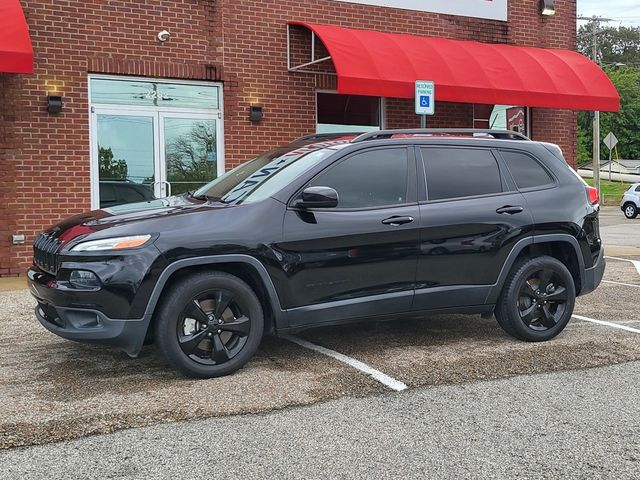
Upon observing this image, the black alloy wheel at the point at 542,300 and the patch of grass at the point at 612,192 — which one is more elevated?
the patch of grass at the point at 612,192

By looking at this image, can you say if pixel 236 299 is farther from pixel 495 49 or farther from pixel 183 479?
pixel 495 49

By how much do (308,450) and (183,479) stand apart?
0.69 metres

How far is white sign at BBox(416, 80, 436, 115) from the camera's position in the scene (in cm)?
999

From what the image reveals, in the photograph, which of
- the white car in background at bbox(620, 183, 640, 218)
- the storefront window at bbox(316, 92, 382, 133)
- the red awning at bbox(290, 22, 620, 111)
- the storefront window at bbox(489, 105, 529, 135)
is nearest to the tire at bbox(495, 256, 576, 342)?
the red awning at bbox(290, 22, 620, 111)

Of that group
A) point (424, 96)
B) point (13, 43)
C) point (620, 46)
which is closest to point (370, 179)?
point (424, 96)

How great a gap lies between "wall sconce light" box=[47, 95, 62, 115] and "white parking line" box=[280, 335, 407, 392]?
18.9ft

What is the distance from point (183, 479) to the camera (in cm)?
338

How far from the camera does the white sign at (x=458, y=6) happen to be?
496 inches

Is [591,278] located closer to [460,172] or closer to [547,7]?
[460,172]

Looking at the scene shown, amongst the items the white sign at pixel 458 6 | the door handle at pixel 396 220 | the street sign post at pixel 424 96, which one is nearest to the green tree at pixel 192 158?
the street sign post at pixel 424 96

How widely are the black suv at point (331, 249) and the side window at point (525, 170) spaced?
0.05 feet

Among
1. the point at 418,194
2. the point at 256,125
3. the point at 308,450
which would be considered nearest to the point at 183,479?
the point at 308,450

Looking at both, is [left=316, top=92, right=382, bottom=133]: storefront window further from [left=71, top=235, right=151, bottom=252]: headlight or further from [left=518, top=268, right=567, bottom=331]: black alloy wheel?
[left=71, top=235, right=151, bottom=252]: headlight

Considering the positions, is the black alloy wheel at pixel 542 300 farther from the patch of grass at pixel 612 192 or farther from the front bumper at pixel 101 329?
the patch of grass at pixel 612 192
